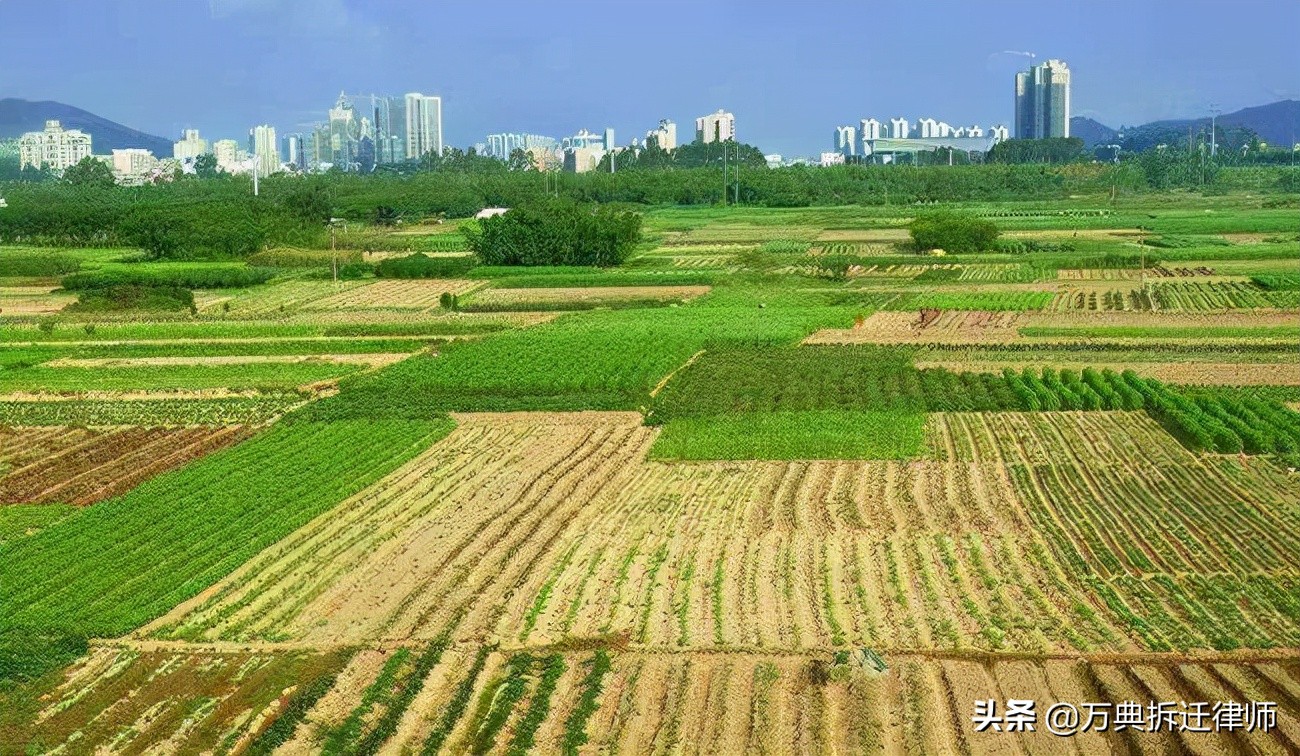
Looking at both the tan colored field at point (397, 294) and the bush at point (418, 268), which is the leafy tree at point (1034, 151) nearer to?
the bush at point (418, 268)

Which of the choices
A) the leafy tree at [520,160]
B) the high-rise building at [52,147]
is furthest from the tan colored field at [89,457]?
the leafy tree at [520,160]

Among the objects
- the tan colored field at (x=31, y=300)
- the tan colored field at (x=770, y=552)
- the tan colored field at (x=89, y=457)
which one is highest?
the tan colored field at (x=31, y=300)

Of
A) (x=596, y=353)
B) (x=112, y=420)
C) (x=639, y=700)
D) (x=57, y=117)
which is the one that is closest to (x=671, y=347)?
(x=596, y=353)

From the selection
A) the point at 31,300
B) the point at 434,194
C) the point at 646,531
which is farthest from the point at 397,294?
the point at 434,194

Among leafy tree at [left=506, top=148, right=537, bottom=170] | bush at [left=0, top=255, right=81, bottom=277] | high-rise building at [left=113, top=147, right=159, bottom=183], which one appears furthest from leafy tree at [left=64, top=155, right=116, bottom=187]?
leafy tree at [left=506, top=148, right=537, bottom=170]

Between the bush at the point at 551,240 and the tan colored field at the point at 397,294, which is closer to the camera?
the tan colored field at the point at 397,294

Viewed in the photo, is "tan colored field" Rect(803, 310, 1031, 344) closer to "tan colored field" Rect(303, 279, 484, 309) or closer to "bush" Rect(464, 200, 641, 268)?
"tan colored field" Rect(303, 279, 484, 309)
